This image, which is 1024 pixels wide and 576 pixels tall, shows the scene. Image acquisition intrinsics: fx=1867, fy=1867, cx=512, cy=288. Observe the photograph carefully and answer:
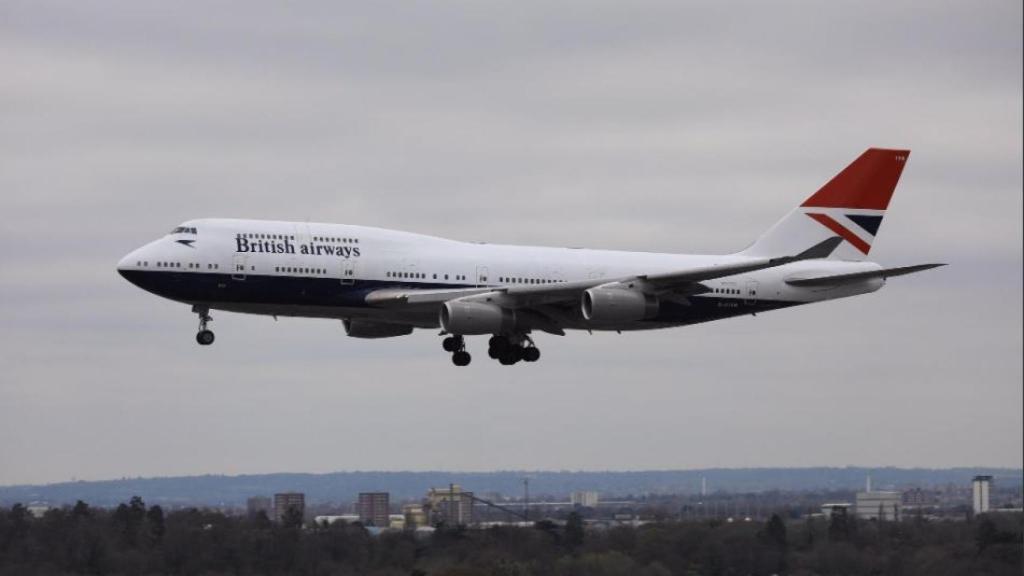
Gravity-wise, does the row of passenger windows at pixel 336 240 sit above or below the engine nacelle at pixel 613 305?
above

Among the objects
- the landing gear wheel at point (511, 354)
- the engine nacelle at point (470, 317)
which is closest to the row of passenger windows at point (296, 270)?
the engine nacelle at point (470, 317)

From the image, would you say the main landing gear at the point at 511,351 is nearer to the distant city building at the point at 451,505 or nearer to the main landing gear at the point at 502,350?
the main landing gear at the point at 502,350

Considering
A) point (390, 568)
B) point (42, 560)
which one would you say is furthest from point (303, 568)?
point (42, 560)

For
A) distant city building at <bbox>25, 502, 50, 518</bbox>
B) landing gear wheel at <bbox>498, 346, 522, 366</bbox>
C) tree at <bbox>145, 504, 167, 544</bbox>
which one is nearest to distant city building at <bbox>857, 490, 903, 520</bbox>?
landing gear wheel at <bbox>498, 346, 522, 366</bbox>

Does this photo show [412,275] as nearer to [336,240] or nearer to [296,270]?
[336,240]

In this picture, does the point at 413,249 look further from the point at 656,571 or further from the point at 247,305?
the point at 656,571

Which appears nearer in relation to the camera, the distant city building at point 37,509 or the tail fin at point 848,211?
the distant city building at point 37,509

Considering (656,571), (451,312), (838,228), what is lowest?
(656,571)

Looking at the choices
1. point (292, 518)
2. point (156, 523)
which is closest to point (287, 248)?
point (156, 523)
